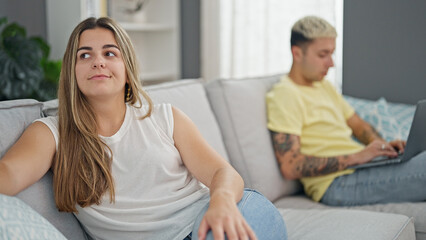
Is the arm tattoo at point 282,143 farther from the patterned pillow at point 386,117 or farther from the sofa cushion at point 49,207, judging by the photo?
the sofa cushion at point 49,207

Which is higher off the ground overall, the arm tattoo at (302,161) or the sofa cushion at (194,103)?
the sofa cushion at (194,103)

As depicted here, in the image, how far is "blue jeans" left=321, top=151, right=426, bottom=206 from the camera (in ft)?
6.50

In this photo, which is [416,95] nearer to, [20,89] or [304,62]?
[304,62]

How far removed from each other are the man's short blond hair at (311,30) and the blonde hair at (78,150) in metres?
0.97

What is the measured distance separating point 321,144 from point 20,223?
135 cm

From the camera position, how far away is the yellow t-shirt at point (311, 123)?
81.4 inches

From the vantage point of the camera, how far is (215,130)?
6.46 ft

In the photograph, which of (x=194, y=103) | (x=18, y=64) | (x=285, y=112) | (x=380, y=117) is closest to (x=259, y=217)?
(x=194, y=103)

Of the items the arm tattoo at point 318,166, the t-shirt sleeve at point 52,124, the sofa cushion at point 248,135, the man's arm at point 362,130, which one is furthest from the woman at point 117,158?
the man's arm at point 362,130

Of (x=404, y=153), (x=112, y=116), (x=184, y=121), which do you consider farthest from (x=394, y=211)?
(x=112, y=116)

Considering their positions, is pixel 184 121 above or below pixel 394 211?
above

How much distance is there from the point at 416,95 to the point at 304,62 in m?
0.97

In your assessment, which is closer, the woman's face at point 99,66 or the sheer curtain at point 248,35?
the woman's face at point 99,66

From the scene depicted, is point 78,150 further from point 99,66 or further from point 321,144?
point 321,144
